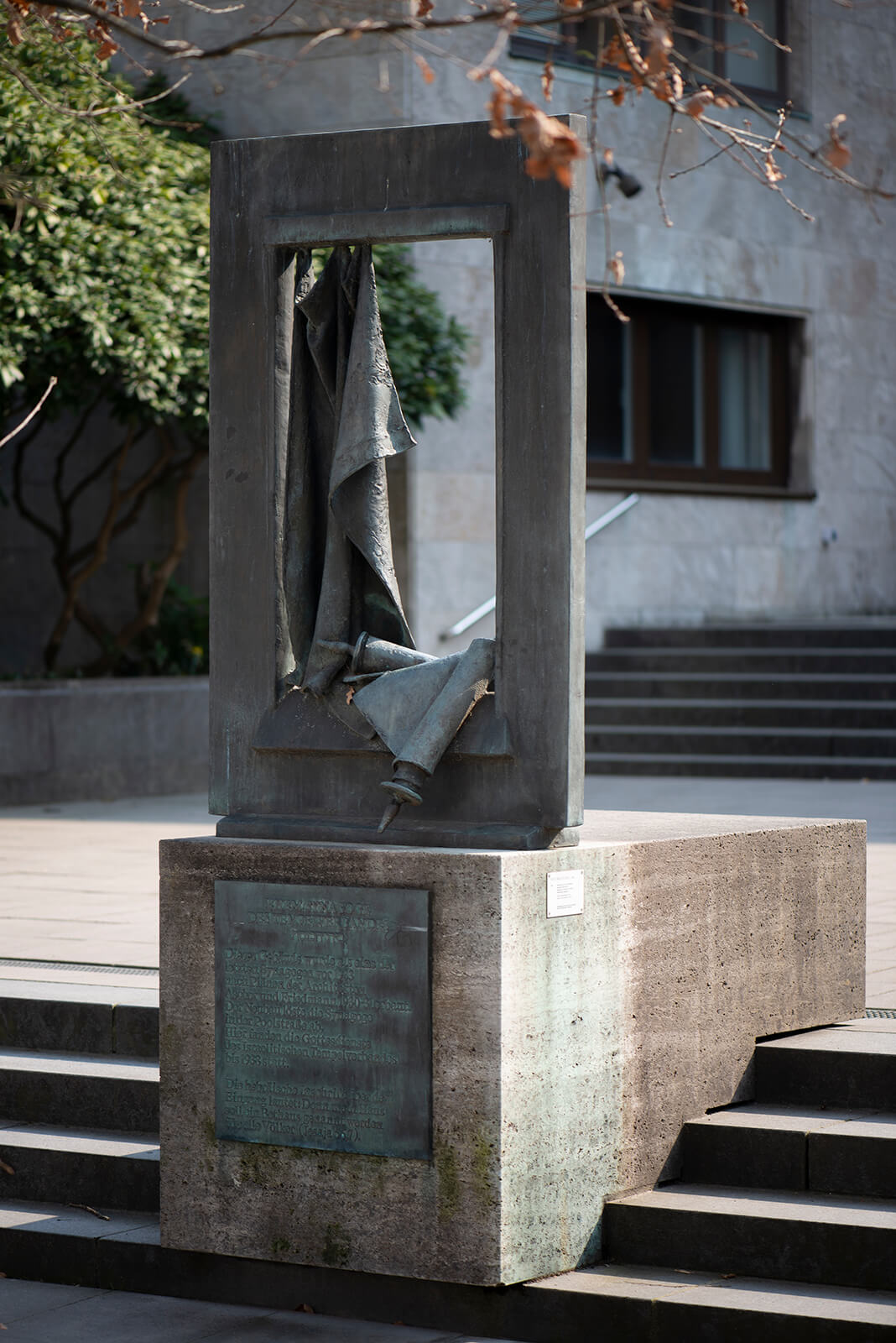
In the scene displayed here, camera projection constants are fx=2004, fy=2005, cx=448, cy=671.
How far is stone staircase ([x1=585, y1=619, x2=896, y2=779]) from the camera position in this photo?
1502 cm

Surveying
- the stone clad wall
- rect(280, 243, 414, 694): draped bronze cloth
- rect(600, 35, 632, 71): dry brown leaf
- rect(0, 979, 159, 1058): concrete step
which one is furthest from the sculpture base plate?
the stone clad wall

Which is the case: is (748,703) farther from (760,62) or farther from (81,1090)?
(81,1090)

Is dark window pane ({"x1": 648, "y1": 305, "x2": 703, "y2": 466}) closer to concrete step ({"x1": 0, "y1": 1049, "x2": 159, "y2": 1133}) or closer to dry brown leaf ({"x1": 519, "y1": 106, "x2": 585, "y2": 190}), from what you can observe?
concrete step ({"x1": 0, "y1": 1049, "x2": 159, "y2": 1133})

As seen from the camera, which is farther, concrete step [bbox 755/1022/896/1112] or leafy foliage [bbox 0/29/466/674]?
leafy foliage [bbox 0/29/466/674]

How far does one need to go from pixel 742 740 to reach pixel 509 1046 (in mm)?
10572

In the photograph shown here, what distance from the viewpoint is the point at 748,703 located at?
15.9 m

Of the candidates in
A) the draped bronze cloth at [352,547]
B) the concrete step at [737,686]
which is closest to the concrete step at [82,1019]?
the draped bronze cloth at [352,547]

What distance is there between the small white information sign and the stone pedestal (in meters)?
0.01

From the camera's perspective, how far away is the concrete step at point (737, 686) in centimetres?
1564

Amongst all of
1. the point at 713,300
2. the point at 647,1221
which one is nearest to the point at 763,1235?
the point at 647,1221

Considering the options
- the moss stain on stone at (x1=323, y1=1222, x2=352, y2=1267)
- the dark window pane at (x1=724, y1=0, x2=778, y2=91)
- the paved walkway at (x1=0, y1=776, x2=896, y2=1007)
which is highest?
the dark window pane at (x1=724, y1=0, x2=778, y2=91)

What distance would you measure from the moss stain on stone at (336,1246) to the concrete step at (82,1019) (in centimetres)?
145

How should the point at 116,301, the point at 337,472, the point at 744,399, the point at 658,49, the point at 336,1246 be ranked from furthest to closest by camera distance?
the point at 744,399
the point at 116,301
the point at 337,472
the point at 336,1246
the point at 658,49

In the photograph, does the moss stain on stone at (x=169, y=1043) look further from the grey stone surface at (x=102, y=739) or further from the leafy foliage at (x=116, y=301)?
the grey stone surface at (x=102, y=739)
